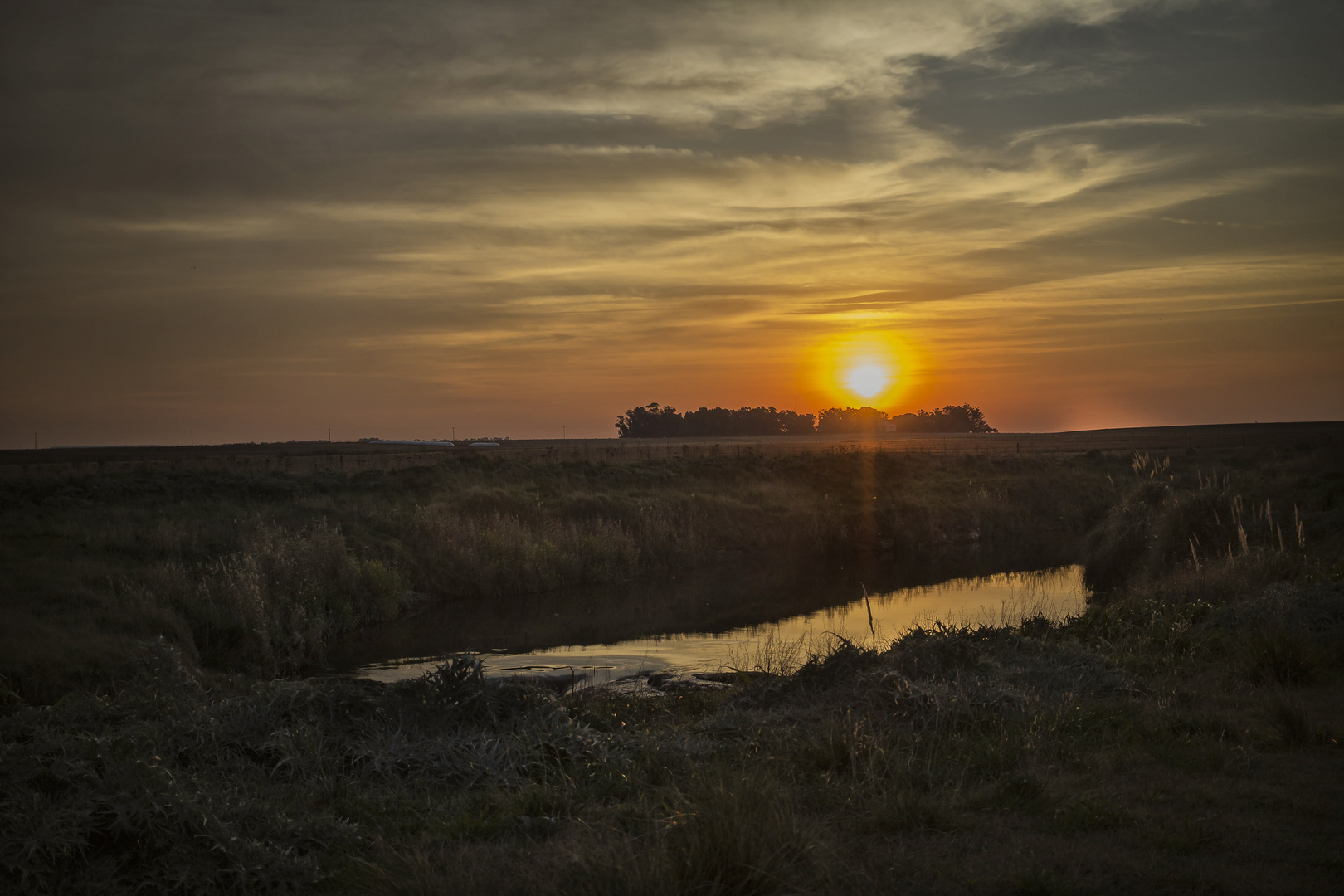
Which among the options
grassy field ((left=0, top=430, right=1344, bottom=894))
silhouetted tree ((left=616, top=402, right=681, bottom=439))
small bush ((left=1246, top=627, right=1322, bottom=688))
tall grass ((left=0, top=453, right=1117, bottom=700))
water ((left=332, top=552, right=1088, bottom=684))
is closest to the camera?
grassy field ((left=0, top=430, right=1344, bottom=894))

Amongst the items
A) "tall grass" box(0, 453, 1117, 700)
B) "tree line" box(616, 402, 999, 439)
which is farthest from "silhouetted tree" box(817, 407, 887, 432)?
"tall grass" box(0, 453, 1117, 700)

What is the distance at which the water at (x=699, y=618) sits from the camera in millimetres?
17062

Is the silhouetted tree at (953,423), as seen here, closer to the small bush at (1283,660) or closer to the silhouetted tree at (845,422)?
the silhouetted tree at (845,422)

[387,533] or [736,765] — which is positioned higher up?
[387,533]

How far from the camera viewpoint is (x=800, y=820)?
5.49 metres

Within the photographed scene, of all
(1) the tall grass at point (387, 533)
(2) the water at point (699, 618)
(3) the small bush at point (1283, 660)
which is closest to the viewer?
(3) the small bush at point (1283, 660)

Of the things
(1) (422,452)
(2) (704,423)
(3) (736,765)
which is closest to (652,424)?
(2) (704,423)

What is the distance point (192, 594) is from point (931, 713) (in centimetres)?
1525

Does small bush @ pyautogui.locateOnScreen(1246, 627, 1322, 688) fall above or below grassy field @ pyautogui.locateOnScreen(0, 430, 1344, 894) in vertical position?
below

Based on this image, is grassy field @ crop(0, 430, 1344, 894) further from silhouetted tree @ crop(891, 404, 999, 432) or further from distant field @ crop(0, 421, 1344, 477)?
silhouetted tree @ crop(891, 404, 999, 432)

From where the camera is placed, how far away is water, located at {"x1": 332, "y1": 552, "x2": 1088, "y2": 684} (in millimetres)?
17062

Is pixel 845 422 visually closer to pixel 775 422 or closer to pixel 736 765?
pixel 775 422

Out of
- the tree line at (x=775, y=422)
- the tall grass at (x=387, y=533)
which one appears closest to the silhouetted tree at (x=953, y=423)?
the tree line at (x=775, y=422)

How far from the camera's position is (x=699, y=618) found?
23.5m
